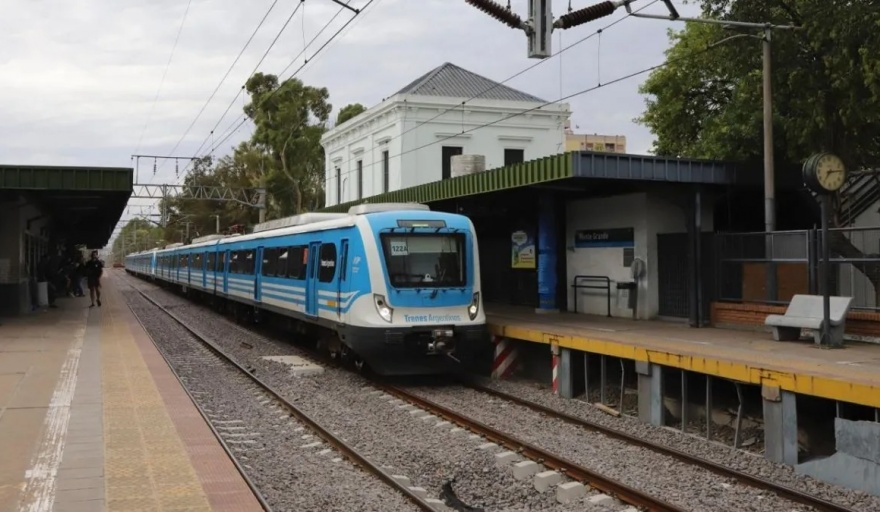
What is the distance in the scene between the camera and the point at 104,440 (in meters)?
8.01

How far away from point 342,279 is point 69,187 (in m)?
10.9

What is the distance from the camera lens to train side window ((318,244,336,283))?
13.6 meters

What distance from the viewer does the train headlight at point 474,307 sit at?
12.7 metres

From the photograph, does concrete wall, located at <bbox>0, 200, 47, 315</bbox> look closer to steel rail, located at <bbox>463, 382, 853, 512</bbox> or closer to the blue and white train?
the blue and white train

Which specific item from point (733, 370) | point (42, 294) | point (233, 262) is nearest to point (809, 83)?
point (733, 370)

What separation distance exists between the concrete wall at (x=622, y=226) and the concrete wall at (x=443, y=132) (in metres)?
19.1

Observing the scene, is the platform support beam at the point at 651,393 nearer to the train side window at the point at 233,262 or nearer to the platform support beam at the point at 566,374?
the platform support beam at the point at 566,374

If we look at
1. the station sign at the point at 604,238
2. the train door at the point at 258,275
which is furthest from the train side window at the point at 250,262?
the station sign at the point at 604,238

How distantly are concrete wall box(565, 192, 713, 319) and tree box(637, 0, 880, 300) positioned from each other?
8.93 feet

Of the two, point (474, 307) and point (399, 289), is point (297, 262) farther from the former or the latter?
point (474, 307)

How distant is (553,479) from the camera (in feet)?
24.5

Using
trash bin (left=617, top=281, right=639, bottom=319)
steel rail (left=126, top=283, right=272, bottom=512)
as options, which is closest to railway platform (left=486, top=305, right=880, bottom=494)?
trash bin (left=617, top=281, right=639, bottom=319)

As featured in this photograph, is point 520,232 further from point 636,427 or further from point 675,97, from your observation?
point 675,97

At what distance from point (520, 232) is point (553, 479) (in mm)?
11277
